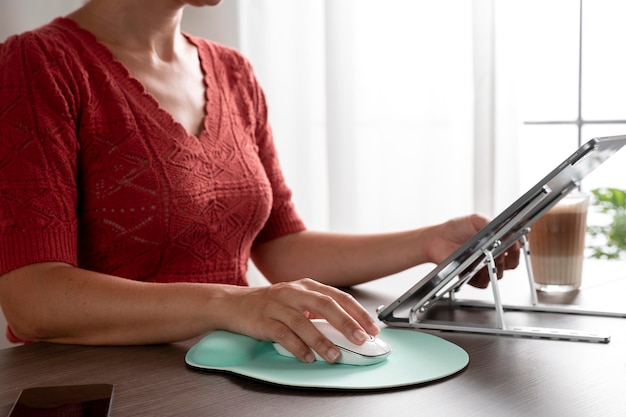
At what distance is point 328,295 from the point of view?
0.94m

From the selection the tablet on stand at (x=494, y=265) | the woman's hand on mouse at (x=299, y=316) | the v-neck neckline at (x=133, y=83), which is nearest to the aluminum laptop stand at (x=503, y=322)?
the tablet on stand at (x=494, y=265)

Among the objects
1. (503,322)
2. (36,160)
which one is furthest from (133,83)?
(503,322)

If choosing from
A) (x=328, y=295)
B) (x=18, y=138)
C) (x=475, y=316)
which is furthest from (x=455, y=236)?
(x=18, y=138)

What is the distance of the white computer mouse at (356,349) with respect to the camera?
864 mm

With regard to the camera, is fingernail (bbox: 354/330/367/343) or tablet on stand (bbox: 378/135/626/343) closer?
fingernail (bbox: 354/330/367/343)

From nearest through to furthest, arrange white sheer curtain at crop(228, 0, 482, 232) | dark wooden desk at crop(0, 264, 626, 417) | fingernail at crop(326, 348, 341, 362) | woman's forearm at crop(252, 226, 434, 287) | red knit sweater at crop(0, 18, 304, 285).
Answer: dark wooden desk at crop(0, 264, 626, 417) < fingernail at crop(326, 348, 341, 362) < red knit sweater at crop(0, 18, 304, 285) < woman's forearm at crop(252, 226, 434, 287) < white sheer curtain at crop(228, 0, 482, 232)

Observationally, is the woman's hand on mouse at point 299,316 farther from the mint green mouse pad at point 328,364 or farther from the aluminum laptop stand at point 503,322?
the aluminum laptop stand at point 503,322

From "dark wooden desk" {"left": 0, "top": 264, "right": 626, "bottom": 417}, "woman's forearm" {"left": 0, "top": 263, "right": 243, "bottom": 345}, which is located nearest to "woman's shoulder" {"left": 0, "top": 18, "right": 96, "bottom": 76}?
"woman's forearm" {"left": 0, "top": 263, "right": 243, "bottom": 345}

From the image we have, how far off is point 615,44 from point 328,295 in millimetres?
2159

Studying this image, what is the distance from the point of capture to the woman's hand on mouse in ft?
2.88

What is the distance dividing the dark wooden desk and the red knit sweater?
202mm

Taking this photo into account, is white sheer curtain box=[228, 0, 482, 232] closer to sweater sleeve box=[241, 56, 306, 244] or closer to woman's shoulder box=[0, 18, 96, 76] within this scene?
sweater sleeve box=[241, 56, 306, 244]

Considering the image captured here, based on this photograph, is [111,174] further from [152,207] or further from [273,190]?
[273,190]

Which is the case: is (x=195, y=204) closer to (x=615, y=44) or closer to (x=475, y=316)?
(x=475, y=316)
